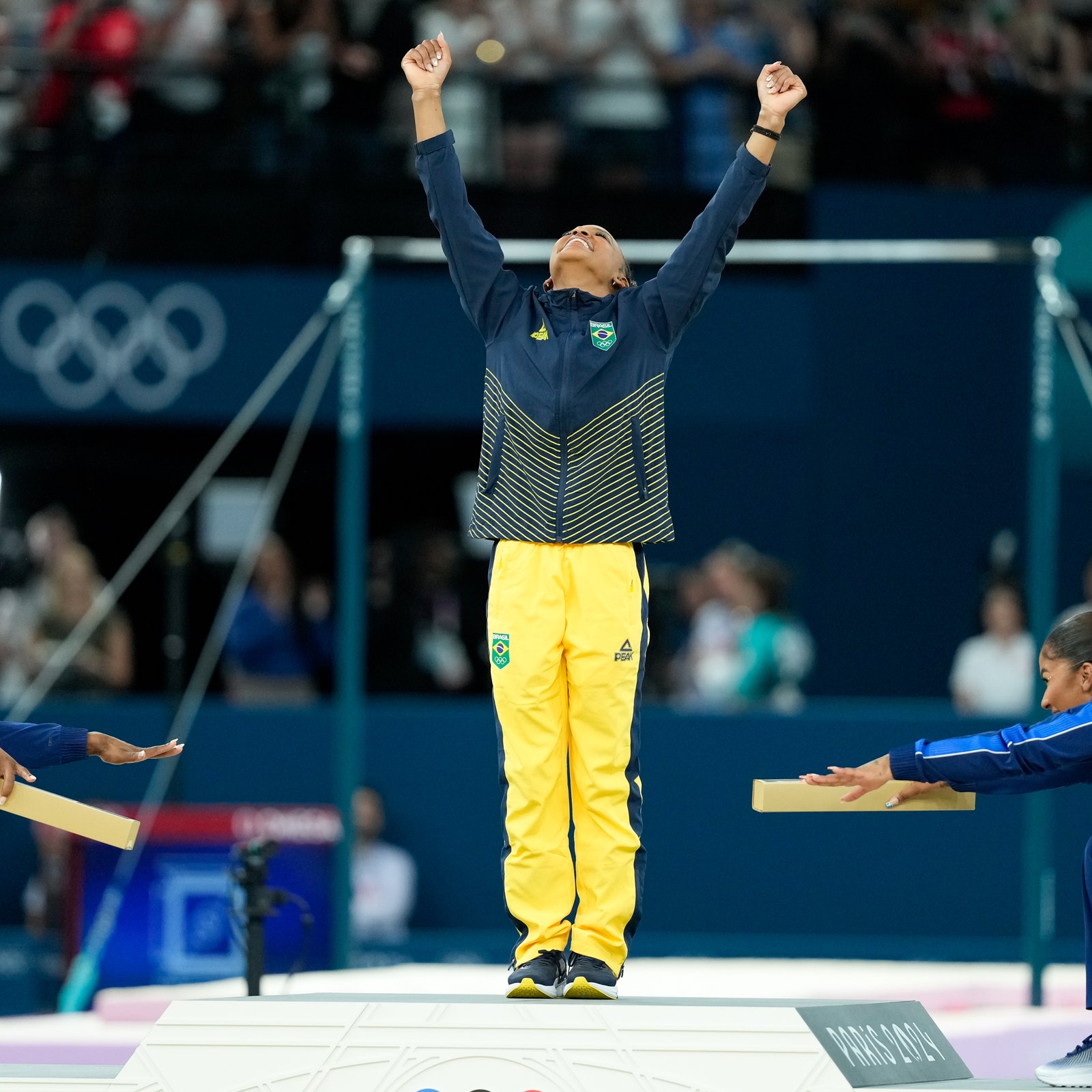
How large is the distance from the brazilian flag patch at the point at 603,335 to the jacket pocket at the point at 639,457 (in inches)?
7.1

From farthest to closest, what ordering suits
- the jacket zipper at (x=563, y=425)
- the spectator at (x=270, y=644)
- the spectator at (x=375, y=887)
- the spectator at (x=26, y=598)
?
the spectator at (x=270, y=644), the spectator at (x=26, y=598), the spectator at (x=375, y=887), the jacket zipper at (x=563, y=425)

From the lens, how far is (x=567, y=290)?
4547 mm

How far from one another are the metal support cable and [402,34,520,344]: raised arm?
3.08 m

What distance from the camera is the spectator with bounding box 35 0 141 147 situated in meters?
9.96

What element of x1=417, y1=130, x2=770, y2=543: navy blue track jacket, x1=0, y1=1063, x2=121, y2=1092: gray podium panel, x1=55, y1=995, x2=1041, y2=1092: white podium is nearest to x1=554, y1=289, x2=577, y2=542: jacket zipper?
x1=417, y1=130, x2=770, y2=543: navy blue track jacket

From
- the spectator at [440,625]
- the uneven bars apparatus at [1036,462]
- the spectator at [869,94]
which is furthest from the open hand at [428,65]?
the spectator at [869,94]

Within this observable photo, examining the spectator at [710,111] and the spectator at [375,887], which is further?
the spectator at [710,111]

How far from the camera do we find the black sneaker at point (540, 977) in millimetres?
4133

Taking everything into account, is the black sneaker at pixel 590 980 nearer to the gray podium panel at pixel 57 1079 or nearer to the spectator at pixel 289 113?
the gray podium panel at pixel 57 1079

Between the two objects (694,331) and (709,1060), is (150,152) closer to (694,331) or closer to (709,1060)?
(694,331)

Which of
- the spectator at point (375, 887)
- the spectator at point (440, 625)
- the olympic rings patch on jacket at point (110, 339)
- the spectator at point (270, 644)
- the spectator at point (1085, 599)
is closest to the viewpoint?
the spectator at point (375, 887)

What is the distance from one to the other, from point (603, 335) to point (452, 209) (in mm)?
456

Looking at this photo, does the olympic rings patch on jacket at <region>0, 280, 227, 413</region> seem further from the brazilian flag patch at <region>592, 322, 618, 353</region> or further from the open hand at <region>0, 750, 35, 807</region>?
the open hand at <region>0, 750, 35, 807</region>

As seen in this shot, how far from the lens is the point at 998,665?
28.8ft
